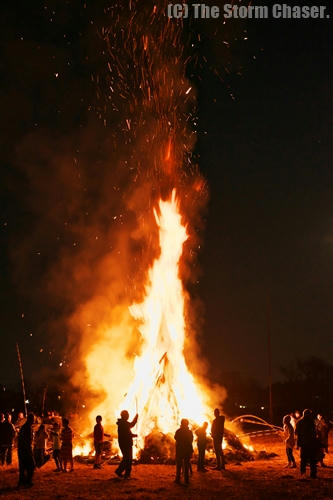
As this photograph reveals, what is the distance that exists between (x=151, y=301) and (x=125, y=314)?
608 cm

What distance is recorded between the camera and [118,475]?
11672mm

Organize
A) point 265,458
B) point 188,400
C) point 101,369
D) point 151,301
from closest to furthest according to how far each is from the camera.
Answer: point 265,458 < point 188,400 < point 151,301 < point 101,369

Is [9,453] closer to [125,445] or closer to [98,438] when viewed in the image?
→ [98,438]

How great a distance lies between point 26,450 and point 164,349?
27.5 ft

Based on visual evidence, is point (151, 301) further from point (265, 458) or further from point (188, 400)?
point (265, 458)

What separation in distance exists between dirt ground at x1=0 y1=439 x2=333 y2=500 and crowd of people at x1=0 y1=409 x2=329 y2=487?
10.4 inches

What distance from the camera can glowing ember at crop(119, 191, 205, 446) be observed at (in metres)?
16.9

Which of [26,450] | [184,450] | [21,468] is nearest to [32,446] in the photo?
[21,468]

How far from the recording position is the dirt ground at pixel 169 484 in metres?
9.53

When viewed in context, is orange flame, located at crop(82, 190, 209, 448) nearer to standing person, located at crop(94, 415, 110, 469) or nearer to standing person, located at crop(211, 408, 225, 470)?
standing person, located at crop(94, 415, 110, 469)

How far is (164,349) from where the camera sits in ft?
59.6

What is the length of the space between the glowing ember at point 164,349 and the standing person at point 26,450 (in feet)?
20.2

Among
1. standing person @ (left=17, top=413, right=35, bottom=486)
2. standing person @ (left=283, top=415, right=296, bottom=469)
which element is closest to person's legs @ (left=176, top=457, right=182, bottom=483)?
standing person @ (left=17, top=413, right=35, bottom=486)

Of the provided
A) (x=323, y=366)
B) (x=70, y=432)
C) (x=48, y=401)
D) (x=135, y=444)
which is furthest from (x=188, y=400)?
(x=323, y=366)
